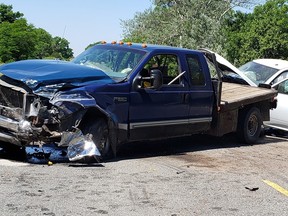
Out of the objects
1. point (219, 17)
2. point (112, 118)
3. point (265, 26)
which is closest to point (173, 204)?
point (112, 118)

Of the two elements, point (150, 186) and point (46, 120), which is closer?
point (150, 186)

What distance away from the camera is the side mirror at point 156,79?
8188 millimetres

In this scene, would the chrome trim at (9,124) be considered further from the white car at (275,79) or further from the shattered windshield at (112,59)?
the white car at (275,79)

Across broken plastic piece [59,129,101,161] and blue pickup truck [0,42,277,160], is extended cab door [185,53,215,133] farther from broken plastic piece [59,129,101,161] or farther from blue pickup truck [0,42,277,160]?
broken plastic piece [59,129,101,161]

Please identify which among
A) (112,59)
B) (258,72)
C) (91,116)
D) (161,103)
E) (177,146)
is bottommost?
(177,146)

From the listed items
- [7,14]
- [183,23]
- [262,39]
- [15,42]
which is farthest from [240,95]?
[7,14]

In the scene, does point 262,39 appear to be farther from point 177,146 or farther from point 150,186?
point 150,186

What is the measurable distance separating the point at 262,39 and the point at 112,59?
28.9 m

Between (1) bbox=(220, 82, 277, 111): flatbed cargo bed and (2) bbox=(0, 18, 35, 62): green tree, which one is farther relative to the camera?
(2) bbox=(0, 18, 35, 62): green tree

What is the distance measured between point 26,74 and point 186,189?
301 cm

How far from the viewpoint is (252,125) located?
1106 centimetres

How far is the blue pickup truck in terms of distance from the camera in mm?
7246

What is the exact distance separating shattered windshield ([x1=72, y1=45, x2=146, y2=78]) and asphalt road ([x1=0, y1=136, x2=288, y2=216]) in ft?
4.95

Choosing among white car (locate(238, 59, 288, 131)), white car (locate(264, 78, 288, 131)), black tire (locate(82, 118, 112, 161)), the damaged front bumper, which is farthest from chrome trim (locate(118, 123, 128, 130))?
white car (locate(264, 78, 288, 131))
